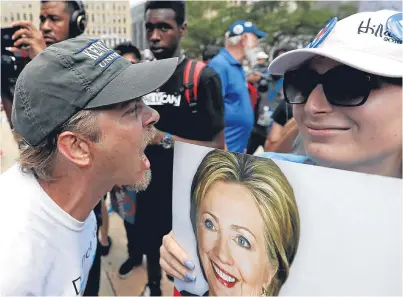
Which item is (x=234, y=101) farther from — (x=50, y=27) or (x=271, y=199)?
(x=271, y=199)

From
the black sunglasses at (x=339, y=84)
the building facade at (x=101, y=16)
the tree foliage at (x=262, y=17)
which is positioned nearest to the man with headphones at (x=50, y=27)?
the building facade at (x=101, y=16)

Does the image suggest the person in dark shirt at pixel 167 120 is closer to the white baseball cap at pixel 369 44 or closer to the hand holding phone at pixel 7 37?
the hand holding phone at pixel 7 37

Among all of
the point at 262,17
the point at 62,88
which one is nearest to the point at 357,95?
the point at 62,88

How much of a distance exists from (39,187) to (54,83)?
33cm

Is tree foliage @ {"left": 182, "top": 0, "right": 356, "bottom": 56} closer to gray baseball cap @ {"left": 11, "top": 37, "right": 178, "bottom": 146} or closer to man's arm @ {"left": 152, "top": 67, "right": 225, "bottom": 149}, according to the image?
man's arm @ {"left": 152, "top": 67, "right": 225, "bottom": 149}

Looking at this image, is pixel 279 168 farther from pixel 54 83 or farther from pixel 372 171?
pixel 54 83

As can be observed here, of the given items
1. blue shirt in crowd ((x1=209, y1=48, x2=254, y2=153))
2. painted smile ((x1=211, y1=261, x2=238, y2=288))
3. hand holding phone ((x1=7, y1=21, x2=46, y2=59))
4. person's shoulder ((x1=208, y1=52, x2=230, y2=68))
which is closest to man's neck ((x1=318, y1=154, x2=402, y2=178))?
painted smile ((x1=211, y1=261, x2=238, y2=288))

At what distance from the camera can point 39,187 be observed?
120 cm

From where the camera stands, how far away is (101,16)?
4.14 m

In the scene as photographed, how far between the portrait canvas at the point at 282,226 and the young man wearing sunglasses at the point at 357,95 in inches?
7.0

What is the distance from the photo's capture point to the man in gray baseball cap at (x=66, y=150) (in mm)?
1116

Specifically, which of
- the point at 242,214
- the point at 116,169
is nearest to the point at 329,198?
the point at 242,214

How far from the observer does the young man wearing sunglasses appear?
859 mm

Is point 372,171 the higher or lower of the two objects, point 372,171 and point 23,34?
the higher
